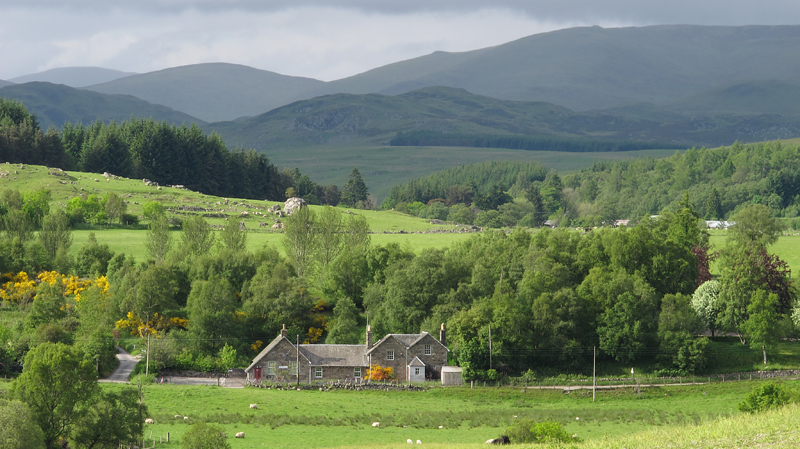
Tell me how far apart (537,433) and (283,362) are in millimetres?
33421

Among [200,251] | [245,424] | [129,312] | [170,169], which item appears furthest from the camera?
[170,169]

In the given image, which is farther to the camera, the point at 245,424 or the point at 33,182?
the point at 33,182

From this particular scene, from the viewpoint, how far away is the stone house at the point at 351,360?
244 ft

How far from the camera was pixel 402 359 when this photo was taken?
7531 cm

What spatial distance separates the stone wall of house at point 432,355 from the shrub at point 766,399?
2755 centimetres

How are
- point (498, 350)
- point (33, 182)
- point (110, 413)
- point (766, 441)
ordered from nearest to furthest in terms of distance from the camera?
1. point (766, 441)
2. point (110, 413)
3. point (498, 350)
4. point (33, 182)

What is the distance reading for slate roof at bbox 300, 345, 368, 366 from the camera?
2948 inches

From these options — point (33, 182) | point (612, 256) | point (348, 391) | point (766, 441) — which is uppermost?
point (33, 182)

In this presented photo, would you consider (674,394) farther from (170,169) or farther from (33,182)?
(170,169)

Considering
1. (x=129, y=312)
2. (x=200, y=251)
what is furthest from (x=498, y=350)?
(x=200, y=251)

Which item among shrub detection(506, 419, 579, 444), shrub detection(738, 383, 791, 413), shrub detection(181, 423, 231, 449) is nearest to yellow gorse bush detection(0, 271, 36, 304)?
shrub detection(181, 423, 231, 449)

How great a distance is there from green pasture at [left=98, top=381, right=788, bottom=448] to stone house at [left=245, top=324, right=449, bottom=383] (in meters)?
4.30

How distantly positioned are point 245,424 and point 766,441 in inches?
1345

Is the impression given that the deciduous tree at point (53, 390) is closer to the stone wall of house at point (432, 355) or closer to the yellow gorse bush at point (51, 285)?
the stone wall of house at point (432, 355)
